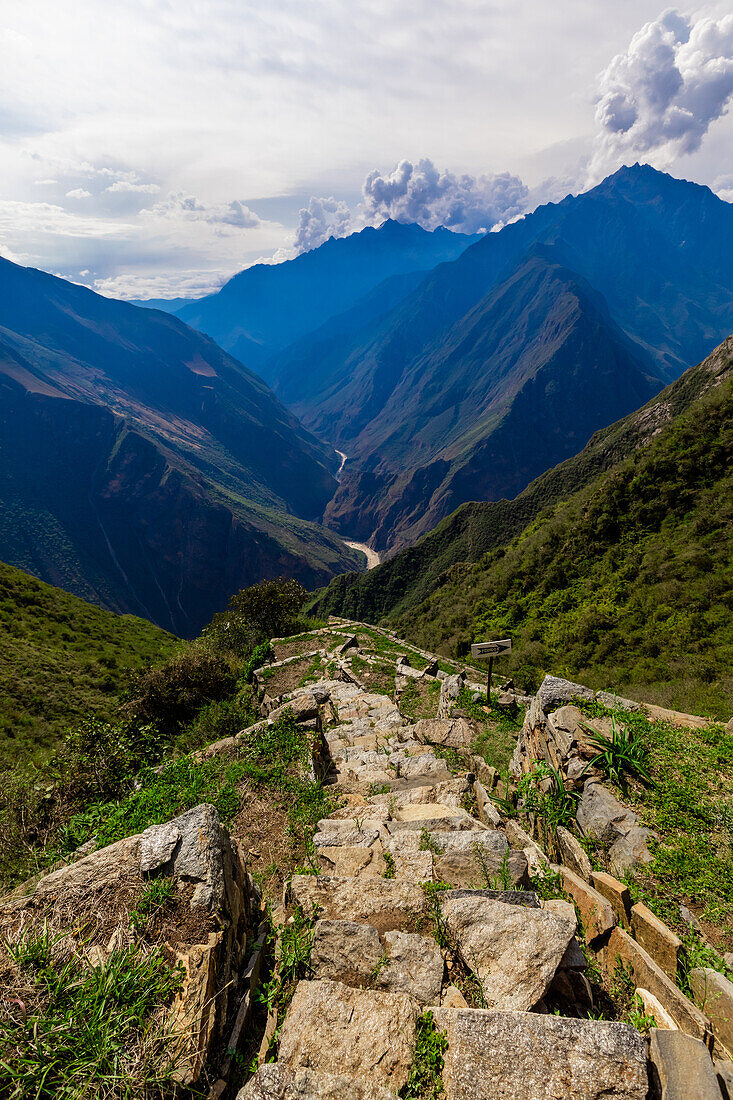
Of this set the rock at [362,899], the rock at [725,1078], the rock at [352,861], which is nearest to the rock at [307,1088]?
the rock at [362,899]

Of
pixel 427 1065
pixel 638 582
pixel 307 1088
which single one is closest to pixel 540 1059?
pixel 427 1065

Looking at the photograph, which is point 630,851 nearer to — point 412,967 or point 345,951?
point 412,967

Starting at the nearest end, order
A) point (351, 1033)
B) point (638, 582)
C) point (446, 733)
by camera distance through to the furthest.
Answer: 1. point (351, 1033)
2. point (446, 733)
3. point (638, 582)

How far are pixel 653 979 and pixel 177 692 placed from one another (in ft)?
54.5

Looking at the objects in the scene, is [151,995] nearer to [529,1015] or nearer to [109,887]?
[109,887]

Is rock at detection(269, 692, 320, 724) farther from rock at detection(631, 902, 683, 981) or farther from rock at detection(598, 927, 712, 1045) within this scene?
rock at detection(631, 902, 683, 981)

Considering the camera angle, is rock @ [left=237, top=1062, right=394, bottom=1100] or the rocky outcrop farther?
the rocky outcrop

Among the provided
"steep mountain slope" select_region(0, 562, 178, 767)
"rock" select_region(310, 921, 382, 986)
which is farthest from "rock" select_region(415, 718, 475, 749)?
"steep mountain slope" select_region(0, 562, 178, 767)

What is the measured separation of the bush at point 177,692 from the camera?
16.8 meters

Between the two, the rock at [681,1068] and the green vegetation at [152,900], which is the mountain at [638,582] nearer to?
the rock at [681,1068]

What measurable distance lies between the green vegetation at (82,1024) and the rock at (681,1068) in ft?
12.7

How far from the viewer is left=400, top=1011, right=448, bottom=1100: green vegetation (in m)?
3.35

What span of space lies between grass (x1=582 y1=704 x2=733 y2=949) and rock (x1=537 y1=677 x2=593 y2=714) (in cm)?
146

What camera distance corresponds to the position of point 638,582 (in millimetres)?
25781
